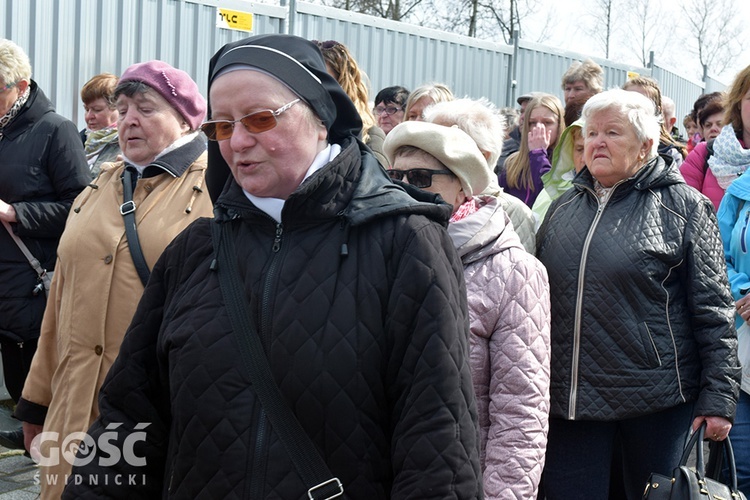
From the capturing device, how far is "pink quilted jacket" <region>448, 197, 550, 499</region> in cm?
280

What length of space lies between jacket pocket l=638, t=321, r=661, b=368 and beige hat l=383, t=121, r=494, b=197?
95 cm

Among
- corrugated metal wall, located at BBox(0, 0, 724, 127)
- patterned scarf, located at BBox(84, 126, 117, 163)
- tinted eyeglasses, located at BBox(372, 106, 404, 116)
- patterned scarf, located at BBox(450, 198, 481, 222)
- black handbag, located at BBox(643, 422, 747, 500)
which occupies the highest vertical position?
corrugated metal wall, located at BBox(0, 0, 724, 127)

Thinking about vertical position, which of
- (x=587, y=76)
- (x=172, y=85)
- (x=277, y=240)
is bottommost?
(x=277, y=240)

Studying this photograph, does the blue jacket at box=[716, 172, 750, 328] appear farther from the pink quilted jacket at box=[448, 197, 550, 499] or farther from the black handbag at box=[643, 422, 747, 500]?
the pink quilted jacket at box=[448, 197, 550, 499]

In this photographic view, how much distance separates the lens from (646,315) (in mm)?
3643

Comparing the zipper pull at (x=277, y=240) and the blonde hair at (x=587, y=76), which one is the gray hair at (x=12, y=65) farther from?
the blonde hair at (x=587, y=76)

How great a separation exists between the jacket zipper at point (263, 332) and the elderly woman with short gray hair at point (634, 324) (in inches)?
72.1

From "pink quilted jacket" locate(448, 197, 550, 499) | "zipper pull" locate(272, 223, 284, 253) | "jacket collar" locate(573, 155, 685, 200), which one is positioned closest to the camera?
"zipper pull" locate(272, 223, 284, 253)

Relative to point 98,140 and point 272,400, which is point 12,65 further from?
point 272,400

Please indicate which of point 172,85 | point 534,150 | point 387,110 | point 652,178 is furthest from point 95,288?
point 387,110

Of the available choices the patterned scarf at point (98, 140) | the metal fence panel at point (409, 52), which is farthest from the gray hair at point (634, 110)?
the metal fence panel at point (409, 52)

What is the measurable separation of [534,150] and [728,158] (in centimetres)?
127

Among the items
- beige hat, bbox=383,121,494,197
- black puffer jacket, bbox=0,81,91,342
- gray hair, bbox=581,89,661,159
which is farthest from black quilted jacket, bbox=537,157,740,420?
black puffer jacket, bbox=0,81,91,342

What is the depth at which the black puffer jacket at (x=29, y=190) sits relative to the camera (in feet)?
16.7
